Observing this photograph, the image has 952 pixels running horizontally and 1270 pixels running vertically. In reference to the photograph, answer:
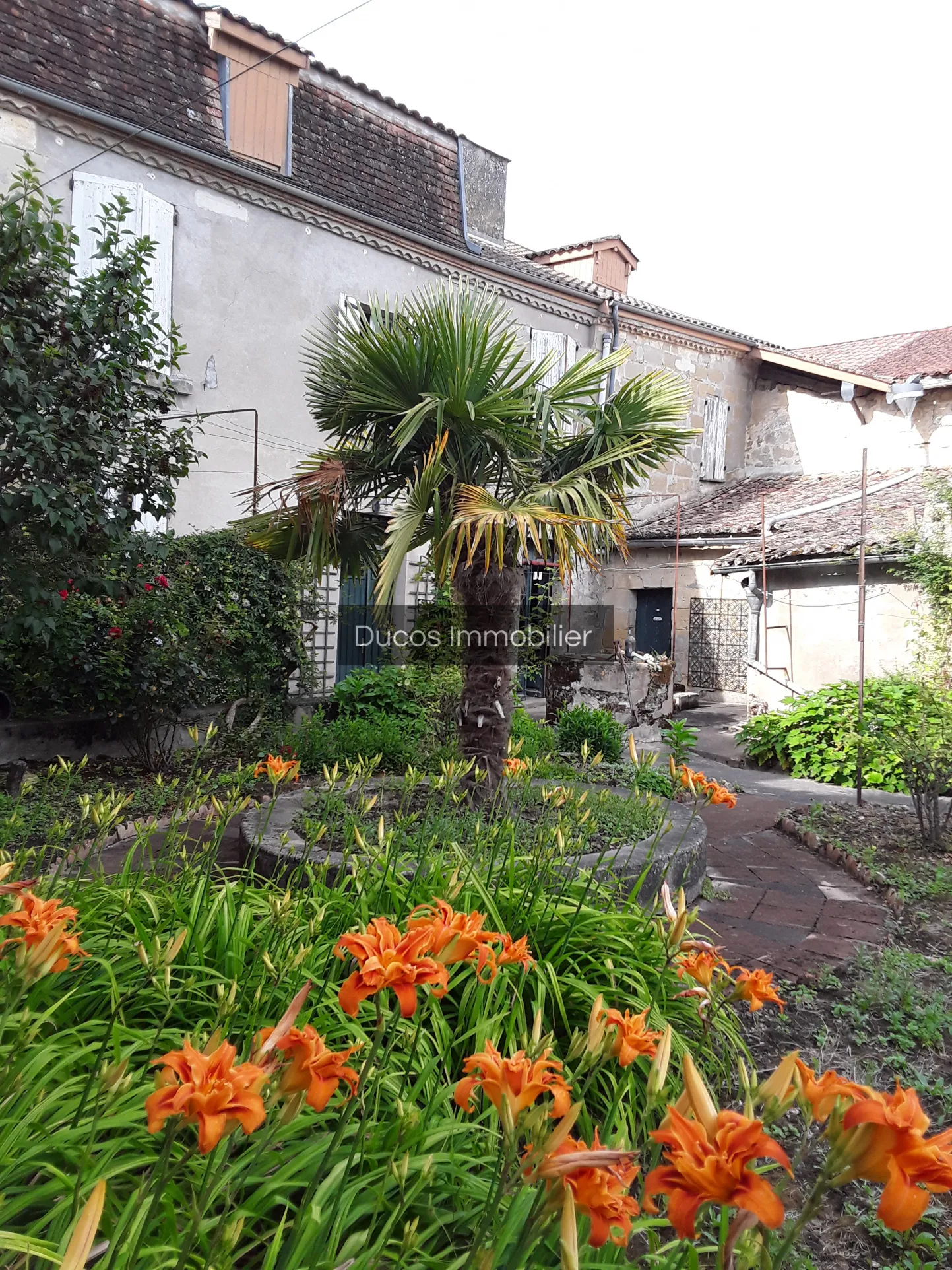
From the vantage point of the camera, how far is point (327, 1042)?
7.23ft

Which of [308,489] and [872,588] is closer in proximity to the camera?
[308,489]

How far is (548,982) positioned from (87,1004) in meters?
1.31

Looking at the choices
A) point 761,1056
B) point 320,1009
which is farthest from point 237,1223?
point 761,1056

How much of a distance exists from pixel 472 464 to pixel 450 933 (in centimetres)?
428

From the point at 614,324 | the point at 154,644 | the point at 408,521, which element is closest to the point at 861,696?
the point at 408,521

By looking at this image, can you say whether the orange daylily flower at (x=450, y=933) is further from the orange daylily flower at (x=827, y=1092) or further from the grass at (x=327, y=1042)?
the orange daylily flower at (x=827, y=1092)

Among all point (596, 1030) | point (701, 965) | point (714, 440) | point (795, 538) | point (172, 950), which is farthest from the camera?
point (714, 440)

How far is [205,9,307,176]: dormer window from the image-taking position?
1012 cm

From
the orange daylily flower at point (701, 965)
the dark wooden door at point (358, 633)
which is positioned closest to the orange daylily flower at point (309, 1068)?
the orange daylily flower at point (701, 965)

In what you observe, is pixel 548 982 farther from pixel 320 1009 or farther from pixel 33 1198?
pixel 33 1198

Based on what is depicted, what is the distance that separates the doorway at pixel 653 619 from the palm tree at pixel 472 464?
10.8 metres

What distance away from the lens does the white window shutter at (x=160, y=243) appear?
9.17 metres

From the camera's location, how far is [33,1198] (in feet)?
4.55

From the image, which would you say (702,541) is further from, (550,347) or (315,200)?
(315,200)
